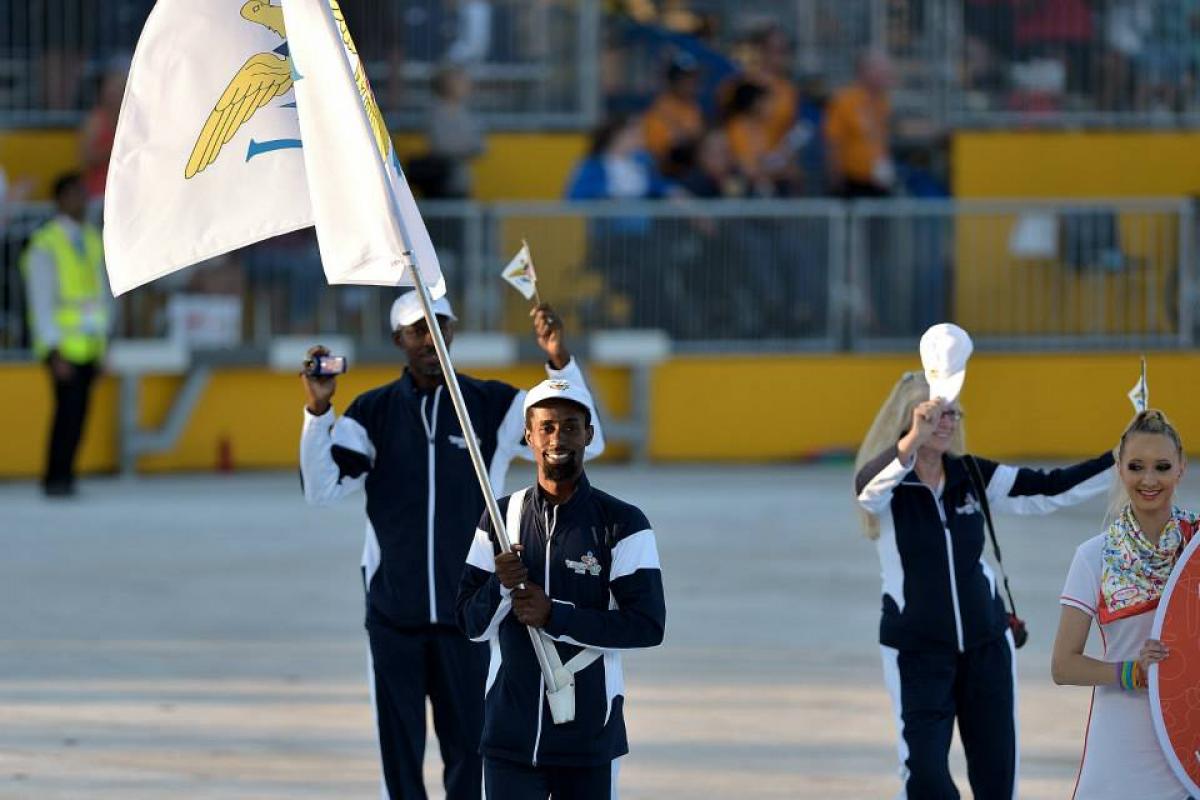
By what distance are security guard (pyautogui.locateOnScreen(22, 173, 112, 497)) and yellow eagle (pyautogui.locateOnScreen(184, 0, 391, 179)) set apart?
833 cm

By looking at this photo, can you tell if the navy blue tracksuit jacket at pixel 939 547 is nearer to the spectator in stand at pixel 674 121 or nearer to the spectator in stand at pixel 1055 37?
the spectator in stand at pixel 674 121

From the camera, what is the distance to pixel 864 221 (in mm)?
16984

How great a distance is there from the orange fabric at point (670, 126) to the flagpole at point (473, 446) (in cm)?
1093

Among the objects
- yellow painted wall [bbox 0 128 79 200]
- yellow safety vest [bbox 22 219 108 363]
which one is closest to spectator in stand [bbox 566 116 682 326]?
yellow safety vest [bbox 22 219 108 363]

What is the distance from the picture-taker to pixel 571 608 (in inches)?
231

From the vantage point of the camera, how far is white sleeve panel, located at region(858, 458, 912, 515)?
23.3 ft

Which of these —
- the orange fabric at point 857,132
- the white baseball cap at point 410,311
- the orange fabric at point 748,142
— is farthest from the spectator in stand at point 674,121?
the white baseball cap at point 410,311

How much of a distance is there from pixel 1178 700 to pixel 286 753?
4.07 meters

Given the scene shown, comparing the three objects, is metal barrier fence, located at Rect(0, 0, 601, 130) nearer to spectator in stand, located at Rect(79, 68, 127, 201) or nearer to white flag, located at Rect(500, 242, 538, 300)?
spectator in stand, located at Rect(79, 68, 127, 201)

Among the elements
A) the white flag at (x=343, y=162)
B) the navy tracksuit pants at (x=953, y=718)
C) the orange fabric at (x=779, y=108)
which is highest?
the orange fabric at (x=779, y=108)

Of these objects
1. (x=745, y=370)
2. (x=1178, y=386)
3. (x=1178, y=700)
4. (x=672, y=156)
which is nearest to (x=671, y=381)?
(x=745, y=370)

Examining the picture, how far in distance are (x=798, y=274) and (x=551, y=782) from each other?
447 inches

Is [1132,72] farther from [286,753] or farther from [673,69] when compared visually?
[286,753]

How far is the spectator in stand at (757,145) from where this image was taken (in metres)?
17.4
